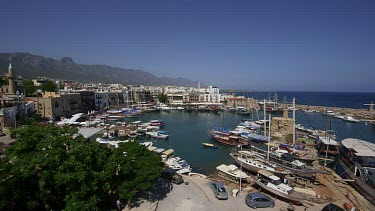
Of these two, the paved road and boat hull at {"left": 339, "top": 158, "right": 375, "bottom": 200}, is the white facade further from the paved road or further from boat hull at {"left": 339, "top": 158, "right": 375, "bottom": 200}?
boat hull at {"left": 339, "top": 158, "right": 375, "bottom": 200}

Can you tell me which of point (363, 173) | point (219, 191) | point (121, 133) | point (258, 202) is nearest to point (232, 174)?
point (219, 191)

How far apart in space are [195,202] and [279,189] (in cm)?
694

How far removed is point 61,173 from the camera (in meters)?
11.6

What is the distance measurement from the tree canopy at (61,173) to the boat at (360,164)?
17744 millimetres

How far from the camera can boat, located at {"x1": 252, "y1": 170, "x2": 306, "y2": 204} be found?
1612 cm

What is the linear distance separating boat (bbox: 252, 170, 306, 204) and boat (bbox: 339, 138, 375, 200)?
21.5 ft

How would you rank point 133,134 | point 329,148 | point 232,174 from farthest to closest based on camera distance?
point 133,134 < point 329,148 < point 232,174

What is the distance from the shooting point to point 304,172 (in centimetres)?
2081

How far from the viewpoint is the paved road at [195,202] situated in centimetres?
1408

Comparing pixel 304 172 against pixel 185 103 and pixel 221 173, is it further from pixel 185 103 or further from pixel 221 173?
pixel 185 103

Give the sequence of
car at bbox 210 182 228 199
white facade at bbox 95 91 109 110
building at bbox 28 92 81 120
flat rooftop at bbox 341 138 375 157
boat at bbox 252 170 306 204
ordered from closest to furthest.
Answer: car at bbox 210 182 228 199, boat at bbox 252 170 306 204, flat rooftop at bbox 341 138 375 157, building at bbox 28 92 81 120, white facade at bbox 95 91 109 110

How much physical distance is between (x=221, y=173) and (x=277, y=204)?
6921 millimetres

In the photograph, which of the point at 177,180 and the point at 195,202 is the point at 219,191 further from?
the point at 177,180

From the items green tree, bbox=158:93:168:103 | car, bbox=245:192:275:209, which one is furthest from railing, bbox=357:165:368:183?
green tree, bbox=158:93:168:103
